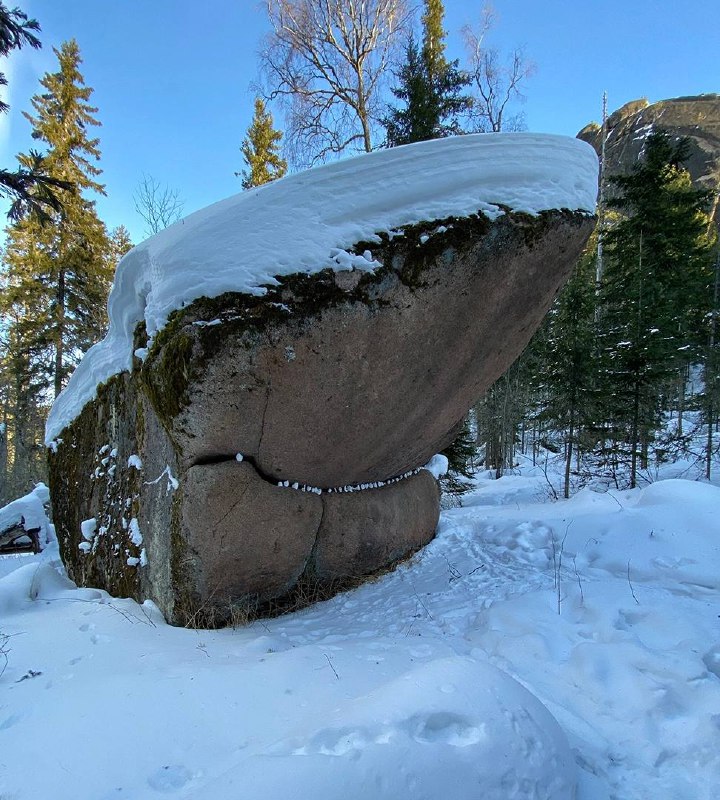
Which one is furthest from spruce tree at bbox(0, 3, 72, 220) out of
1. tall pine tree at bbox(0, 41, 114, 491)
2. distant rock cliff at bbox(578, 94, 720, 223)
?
distant rock cliff at bbox(578, 94, 720, 223)

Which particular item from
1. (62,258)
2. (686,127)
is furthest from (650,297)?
(686,127)

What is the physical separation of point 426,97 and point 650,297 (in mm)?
7212

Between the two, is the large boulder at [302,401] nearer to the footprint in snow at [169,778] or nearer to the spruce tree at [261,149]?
the footprint in snow at [169,778]

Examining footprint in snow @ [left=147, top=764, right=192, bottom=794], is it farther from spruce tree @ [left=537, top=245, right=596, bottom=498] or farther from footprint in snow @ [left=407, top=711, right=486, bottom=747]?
spruce tree @ [left=537, top=245, right=596, bottom=498]

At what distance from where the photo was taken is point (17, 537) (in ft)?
22.6

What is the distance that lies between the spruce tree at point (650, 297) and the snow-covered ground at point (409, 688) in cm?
528

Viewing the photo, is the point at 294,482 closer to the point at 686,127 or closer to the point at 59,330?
the point at 59,330

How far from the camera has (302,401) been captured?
3078 mm

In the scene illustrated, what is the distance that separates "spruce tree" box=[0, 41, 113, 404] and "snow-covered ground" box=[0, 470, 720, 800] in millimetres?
12171

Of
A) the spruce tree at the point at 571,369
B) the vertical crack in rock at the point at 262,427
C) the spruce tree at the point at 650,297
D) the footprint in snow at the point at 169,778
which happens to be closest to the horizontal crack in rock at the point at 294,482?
the vertical crack in rock at the point at 262,427

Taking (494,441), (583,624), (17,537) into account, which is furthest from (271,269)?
(494,441)

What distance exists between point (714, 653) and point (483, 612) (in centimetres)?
127

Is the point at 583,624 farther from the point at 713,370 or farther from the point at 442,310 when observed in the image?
the point at 713,370

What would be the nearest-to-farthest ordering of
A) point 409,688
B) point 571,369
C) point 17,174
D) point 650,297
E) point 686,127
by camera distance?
1. point 409,688
2. point 17,174
3. point 571,369
4. point 650,297
5. point 686,127
